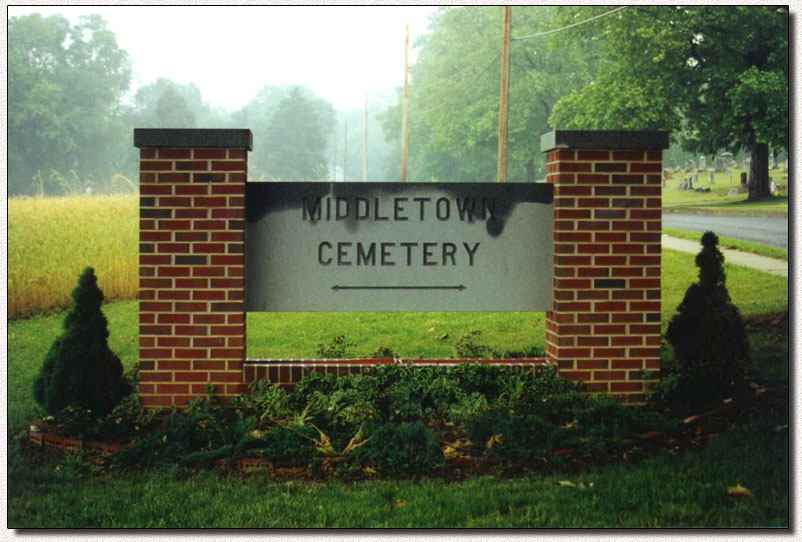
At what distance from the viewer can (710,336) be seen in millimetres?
6281

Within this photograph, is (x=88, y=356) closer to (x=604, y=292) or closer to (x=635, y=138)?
(x=604, y=292)

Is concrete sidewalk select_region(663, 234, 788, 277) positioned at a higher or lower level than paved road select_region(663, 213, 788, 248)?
lower

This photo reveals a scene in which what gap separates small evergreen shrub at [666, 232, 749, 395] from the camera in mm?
6246

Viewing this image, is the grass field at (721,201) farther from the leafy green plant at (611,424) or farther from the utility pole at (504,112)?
the leafy green plant at (611,424)

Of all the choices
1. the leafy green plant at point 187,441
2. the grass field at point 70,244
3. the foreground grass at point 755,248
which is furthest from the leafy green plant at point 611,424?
the grass field at point 70,244

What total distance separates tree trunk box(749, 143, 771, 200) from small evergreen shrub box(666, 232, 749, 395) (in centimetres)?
1164

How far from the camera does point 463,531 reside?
4.46 metres

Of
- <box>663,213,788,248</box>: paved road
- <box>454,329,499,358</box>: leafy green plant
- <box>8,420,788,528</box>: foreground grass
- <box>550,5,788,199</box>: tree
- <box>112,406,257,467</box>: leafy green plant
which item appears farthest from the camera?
<box>550,5,788,199</box>: tree

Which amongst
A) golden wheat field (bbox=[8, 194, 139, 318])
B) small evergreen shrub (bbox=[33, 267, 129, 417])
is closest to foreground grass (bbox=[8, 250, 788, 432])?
golden wheat field (bbox=[8, 194, 139, 318])

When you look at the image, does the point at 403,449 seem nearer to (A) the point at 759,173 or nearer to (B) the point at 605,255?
(B) the point at 605,255

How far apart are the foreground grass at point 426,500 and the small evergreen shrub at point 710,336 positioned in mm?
1074

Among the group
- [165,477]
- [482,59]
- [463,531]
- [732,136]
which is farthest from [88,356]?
[482,59]

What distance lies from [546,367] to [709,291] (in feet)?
4.74

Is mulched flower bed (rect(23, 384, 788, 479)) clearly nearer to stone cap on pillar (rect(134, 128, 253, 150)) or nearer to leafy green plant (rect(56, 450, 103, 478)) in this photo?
leafy green plant (rect(56, 450, 103, 478))
